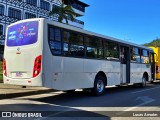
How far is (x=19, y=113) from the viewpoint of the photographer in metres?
9.41

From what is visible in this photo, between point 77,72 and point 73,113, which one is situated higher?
point 77,72

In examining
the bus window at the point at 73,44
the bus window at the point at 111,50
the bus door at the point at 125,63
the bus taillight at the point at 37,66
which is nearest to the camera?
the bus taillight at the point at 37,66

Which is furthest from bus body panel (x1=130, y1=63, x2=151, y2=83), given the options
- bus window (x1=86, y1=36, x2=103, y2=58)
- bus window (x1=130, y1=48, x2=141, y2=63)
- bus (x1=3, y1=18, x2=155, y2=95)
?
bus window (x1=86, y1=36, x2=103, y2=58)

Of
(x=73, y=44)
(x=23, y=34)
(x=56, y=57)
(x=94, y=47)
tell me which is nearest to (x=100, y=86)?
(x=94, y=47)

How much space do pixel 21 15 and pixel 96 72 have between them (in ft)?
126

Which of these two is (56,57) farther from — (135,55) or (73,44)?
(135,55)

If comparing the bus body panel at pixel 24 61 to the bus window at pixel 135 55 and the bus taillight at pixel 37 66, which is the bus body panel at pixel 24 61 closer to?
the bus taillight at pixel 37 66

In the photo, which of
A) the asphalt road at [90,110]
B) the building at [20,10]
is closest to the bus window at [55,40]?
the asphalt road at [90,110]

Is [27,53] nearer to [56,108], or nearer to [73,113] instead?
[56,108]

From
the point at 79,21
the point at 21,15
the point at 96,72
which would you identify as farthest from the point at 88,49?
the point at 79,21

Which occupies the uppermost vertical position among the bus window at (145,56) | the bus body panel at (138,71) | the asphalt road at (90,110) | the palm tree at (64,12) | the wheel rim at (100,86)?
the palm tree at (64,12)

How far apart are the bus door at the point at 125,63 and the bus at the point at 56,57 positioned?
1701 millimetres

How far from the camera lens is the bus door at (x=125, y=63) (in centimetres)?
1762

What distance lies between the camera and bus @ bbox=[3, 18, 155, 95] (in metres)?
A: 11.5
